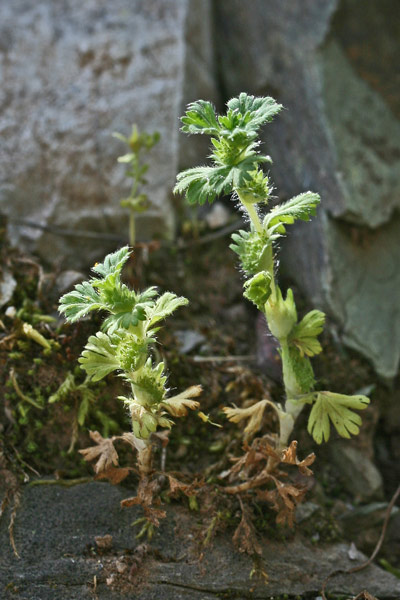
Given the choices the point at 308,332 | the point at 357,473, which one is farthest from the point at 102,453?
the point at 357,473

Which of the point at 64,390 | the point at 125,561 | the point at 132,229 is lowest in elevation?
the point at 125,561

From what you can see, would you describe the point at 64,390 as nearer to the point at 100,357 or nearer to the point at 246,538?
the point at 100,357

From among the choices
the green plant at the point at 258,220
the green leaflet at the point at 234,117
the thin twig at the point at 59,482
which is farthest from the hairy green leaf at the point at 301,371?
the thin twig at the point at 59,482

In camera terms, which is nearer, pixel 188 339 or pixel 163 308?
pixel 163 308

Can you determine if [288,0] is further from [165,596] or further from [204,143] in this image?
[165,596]

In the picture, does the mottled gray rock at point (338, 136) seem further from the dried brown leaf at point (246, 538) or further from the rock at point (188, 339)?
the dried brown leaf at point (246, 538)

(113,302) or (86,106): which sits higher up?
(86,106)
